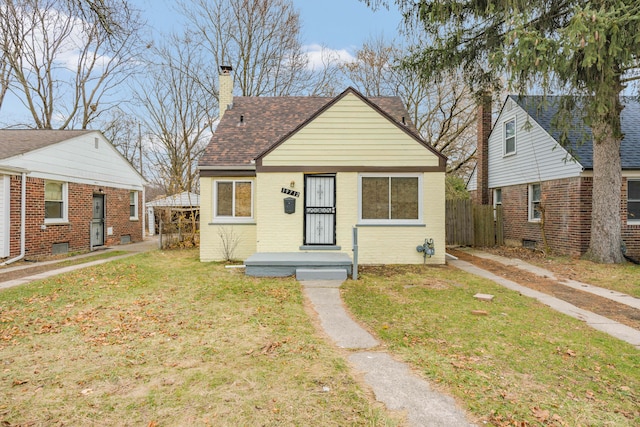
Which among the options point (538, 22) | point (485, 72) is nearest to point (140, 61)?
point (485, 72)

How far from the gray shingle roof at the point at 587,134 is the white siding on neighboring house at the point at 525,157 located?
27 centimetres

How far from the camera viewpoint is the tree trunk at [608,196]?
33.2ft

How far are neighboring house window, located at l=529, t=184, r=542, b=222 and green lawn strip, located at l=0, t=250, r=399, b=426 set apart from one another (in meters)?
11.0

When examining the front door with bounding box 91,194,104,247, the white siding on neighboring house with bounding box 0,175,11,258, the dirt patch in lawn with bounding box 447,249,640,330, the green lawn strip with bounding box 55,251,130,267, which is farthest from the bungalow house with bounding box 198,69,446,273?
the front door with bounding box 91,194,104,247

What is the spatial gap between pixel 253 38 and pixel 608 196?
21103mm

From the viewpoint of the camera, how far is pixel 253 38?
75.6 feet

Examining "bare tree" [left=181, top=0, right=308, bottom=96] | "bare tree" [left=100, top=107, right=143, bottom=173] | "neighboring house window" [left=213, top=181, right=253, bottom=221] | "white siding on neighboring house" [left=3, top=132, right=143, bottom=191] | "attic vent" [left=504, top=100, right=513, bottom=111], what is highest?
"bare tree" [left=181, top=0, right=308, bottom=96]

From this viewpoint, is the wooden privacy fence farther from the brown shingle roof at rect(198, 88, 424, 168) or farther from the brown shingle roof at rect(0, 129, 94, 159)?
the brown shingle roof at rect(0, 129, 94, 159)

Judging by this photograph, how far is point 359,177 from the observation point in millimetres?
10117

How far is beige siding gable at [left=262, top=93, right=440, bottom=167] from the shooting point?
1002 centimetres

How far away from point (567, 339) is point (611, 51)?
5.93 m

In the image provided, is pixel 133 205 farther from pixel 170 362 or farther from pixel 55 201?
pixel 170 362

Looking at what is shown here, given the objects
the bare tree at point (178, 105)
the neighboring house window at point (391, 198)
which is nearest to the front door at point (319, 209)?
the neighboring house window at point (391, 198)

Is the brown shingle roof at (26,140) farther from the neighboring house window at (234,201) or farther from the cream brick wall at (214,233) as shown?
the neighboring house window at (234,201)
